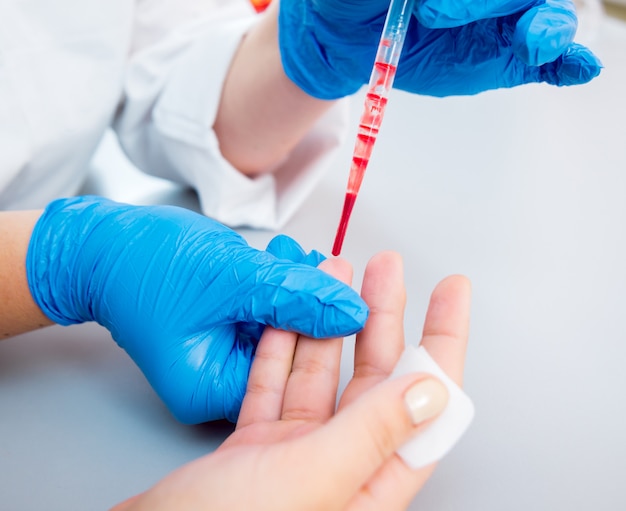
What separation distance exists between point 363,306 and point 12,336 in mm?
479

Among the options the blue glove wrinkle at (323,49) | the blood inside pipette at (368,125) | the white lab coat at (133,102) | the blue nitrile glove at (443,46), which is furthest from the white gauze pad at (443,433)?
the white lab coat at (133,102)

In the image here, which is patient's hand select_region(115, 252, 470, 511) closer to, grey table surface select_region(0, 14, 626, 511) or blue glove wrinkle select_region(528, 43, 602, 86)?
grey table surface select_region(0, 14, 626, 511)

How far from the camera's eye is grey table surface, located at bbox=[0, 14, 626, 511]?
2.17ft

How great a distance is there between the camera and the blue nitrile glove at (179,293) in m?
0.66

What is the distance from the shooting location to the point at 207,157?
1.09 m

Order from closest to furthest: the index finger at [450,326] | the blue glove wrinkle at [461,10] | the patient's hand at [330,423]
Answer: the patient's hand at [330,423], the index finger at [450,326], the blue glove wrinkle at [461,10]

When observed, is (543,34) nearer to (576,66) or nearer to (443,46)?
(576,66)

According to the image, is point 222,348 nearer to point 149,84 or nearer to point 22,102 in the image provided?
point 22,102

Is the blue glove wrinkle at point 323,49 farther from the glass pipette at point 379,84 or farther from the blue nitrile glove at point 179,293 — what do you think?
the blue nitrile glove at point 179,293

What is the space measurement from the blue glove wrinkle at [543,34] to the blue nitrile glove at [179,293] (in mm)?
336

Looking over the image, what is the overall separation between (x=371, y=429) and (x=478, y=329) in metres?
0.46

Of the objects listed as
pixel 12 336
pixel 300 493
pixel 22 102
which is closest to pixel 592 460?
pixel 300 493

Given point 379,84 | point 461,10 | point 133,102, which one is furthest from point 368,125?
point 133,102

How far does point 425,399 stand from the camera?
19.1 inches
